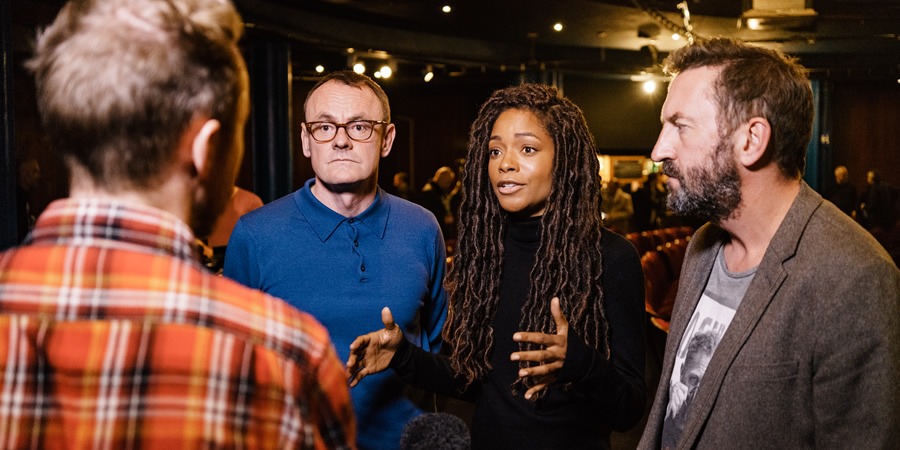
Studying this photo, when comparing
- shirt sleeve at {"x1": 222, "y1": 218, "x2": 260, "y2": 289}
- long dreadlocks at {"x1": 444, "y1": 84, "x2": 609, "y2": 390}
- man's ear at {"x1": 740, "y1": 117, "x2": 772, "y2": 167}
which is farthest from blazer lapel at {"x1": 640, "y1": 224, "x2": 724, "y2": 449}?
shirt sleeve at {"x1": 222, "y1": 218, "x2": 260, "y2": 289}

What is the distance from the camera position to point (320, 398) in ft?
2.51

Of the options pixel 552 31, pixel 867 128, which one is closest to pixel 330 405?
pixel 552 31

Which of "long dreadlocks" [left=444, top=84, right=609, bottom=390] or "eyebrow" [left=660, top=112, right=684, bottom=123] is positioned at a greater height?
"eyebrow" [left=660, top=112, right=684, bottom=123]

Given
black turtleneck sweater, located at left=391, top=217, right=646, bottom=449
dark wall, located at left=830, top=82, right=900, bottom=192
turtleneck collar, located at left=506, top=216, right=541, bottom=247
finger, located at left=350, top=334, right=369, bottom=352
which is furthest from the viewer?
dark wall, located at left=830, top=82, right=900, bottom=192

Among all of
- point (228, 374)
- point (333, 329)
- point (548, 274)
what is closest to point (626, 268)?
point (548, 274)

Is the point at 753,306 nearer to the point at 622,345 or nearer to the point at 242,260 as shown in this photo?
the point at 622,345

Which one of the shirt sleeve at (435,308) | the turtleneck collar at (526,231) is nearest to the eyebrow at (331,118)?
the shirt sleeve at (435,308)

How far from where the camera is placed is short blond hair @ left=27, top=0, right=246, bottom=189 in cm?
71

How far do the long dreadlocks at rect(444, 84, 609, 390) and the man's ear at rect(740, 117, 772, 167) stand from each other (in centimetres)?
47

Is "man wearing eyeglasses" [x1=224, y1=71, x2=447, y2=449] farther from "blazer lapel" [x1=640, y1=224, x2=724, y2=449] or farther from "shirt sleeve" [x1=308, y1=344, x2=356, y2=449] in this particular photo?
"shirt sleeve" [x1=308, y1=344, x2=356, y2=449]

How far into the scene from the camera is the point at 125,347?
68 centimetres

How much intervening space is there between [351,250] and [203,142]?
3.88 feet

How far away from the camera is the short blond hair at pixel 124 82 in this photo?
709 millimetres

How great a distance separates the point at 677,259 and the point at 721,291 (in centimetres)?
456
